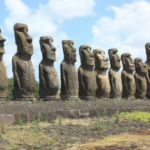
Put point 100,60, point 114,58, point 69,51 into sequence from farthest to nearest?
point 114,58, point 100,60, point 69,51

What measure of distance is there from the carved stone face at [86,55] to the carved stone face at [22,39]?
10.9 feet

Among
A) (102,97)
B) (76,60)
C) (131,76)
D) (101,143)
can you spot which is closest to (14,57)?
(76,60)

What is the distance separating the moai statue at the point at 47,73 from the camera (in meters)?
13.1

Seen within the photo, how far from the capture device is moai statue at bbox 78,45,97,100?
1469 cm

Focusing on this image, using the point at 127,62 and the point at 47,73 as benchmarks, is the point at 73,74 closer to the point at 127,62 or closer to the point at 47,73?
the point at 47,73

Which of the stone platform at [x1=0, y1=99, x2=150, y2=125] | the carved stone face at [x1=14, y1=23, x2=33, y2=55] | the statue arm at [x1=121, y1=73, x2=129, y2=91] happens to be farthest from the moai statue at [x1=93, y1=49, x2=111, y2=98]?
the carved stone face at [x1=14, y1=23, x2=33, y2=55]

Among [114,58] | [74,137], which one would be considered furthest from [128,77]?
[74,137]

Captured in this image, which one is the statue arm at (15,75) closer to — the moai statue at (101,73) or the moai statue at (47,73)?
the moai statue at (47,73)

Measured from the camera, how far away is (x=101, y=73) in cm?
1612

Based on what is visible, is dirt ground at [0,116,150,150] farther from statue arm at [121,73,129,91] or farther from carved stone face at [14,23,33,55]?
statue arm at [121,73,129,91]

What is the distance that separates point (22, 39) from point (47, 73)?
1.69 meters

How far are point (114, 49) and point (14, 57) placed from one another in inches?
261

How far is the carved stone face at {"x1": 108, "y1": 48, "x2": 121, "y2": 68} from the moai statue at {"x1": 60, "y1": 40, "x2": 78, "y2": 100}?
3358 mm

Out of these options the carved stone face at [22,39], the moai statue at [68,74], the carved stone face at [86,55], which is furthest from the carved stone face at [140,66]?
the carved stone face at [22,39]
